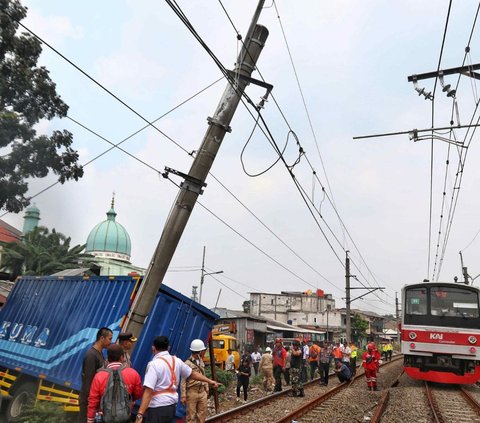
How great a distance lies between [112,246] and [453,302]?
42.7 metres

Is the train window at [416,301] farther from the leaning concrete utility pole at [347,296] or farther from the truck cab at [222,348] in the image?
the leaning concrete utility pole at [347,296]

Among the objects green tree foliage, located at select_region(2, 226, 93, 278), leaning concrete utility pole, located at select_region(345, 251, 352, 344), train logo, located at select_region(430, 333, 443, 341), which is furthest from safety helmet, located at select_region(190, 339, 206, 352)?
green tree foliage, located at select_region(2, 226, 93, 278)

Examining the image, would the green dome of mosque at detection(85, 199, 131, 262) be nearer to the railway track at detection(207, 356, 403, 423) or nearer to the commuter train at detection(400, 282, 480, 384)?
the railway track at detection(207, 356, 403, 423)

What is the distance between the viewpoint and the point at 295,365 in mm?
14234

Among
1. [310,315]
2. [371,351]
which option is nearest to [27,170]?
[371,351]

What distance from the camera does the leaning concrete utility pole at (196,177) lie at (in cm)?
680

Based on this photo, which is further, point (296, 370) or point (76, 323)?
point (296, 370)

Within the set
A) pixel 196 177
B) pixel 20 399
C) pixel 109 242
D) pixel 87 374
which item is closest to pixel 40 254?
pixel 109 242

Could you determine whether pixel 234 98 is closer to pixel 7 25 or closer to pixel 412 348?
pixel 412 348

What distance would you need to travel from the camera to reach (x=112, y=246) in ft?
168

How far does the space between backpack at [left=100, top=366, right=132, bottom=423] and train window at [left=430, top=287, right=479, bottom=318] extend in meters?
12.3

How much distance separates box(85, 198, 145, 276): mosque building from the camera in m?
48.4

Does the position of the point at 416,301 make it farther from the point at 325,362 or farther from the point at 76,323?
the point at 76,323

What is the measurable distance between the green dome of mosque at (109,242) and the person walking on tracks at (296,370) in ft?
126
